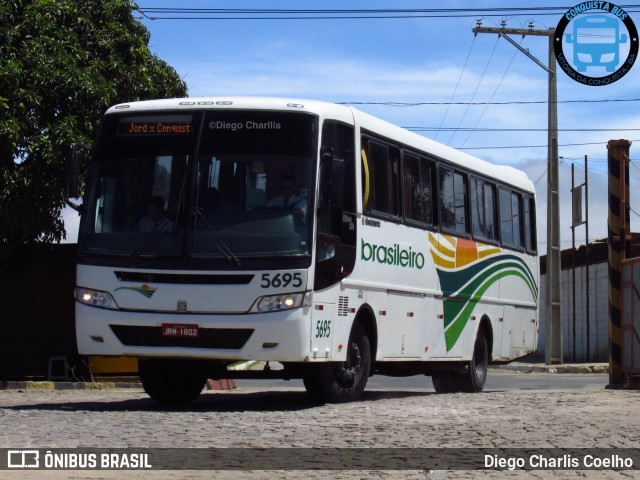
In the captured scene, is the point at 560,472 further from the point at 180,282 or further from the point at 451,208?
the point at 451,208

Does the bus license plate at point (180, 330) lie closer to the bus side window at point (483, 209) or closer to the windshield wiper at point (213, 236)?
the windshield wiper at point (213, 236)

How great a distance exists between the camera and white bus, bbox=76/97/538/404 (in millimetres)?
12938

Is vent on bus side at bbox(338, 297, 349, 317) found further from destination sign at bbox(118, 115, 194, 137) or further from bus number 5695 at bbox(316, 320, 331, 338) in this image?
destination sign at bbox(118, 115, 194, 137)

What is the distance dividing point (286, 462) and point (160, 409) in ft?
17.8

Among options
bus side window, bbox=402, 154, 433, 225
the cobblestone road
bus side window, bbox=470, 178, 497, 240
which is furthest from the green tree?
bus side window, bbox=402, 154, 433, 225

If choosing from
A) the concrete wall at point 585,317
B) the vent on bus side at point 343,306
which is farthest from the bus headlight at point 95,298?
the concrete wall at point 585,317

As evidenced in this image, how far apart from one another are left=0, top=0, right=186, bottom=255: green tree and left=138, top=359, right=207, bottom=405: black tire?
22.9 feet

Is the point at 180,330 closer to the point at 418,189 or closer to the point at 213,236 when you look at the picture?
the point at 213,236

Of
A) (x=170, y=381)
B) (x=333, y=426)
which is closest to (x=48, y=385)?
(x=170, y=381)

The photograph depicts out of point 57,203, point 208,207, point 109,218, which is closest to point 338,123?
point 208,207

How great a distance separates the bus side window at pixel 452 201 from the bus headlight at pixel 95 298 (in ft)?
17.2

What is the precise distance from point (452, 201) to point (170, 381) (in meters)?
4.86

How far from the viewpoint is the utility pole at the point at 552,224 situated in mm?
33469

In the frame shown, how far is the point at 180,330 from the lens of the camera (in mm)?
13031
